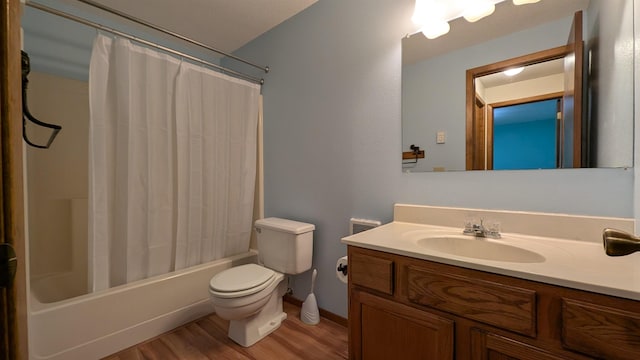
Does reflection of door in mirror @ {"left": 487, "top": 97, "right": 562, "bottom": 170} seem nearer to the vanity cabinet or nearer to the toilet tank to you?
the vanity cabinet

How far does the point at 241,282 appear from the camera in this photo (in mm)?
1538

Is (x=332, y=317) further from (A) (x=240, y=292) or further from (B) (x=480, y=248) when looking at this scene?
(B) (x=480, y=248)

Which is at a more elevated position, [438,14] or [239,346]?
[438,14]

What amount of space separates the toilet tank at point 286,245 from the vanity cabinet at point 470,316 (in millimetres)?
717

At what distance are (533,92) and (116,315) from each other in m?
2.55

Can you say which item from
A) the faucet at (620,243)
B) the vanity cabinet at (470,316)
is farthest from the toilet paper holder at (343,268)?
the faucet at (620,243)

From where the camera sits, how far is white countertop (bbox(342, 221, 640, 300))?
0.65 meters

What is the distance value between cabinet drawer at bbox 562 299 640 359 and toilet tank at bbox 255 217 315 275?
1.36 meters

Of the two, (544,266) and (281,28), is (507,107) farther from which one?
(281,28)

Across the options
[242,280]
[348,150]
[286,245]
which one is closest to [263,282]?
[242,280]

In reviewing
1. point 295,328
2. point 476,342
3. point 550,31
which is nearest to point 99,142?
point 295,328

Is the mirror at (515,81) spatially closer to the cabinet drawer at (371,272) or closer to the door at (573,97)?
the door at (573,97)

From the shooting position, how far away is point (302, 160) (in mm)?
2010

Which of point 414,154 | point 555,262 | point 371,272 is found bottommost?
point 371,272
